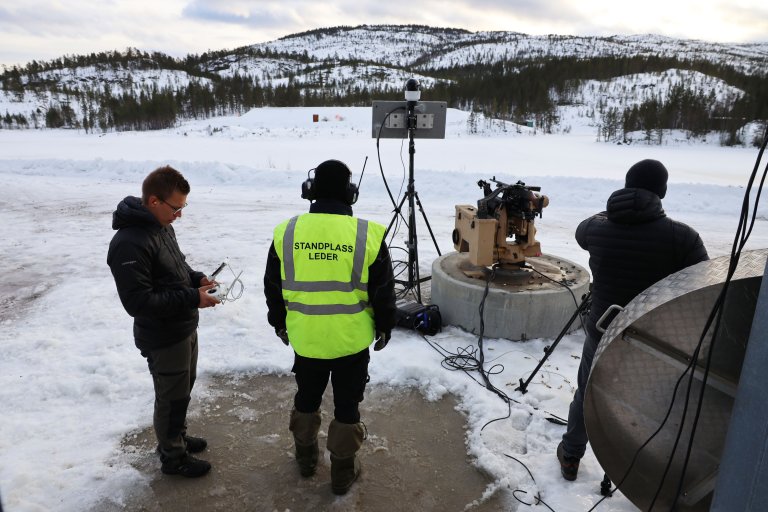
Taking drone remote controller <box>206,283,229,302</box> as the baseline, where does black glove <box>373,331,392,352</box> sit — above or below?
below

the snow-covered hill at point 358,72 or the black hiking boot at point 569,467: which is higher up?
the snow-covered hill at point 358,72

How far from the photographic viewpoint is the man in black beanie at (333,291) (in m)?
2.27

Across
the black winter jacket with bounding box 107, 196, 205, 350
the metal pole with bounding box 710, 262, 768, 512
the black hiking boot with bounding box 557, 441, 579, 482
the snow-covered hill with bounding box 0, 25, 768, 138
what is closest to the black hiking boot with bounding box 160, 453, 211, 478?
the black winter jacket with bounding box 107, 196, 205, 350

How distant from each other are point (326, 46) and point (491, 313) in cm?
11617

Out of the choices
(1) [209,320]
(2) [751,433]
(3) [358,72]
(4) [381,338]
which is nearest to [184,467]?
(4) [381,338]

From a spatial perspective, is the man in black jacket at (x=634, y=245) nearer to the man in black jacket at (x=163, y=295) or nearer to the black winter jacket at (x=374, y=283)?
the black winter jacket at (x=374, y=283)

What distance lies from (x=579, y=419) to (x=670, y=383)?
112 centimetres

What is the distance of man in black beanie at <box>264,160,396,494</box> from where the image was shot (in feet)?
7.44

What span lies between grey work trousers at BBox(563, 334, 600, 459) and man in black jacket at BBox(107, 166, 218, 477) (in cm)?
209

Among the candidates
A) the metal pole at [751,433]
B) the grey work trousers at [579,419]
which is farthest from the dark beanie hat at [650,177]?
the metal pole at [751,433]

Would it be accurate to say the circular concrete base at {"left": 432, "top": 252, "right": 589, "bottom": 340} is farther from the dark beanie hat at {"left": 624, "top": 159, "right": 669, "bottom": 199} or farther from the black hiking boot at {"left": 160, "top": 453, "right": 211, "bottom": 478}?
the black hiking boot at {"left": 160, "top": 453, "right": 211, "bottom": 478}

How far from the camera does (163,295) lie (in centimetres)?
239

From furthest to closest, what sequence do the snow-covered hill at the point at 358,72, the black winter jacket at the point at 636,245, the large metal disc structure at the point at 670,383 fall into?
the snow-covered hill at the point at 358,72 → the black winter jacket at the point at 636,245 → the large metal disc structure at the point at 670,383

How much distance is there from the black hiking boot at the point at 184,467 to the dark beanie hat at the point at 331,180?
5.74ft
